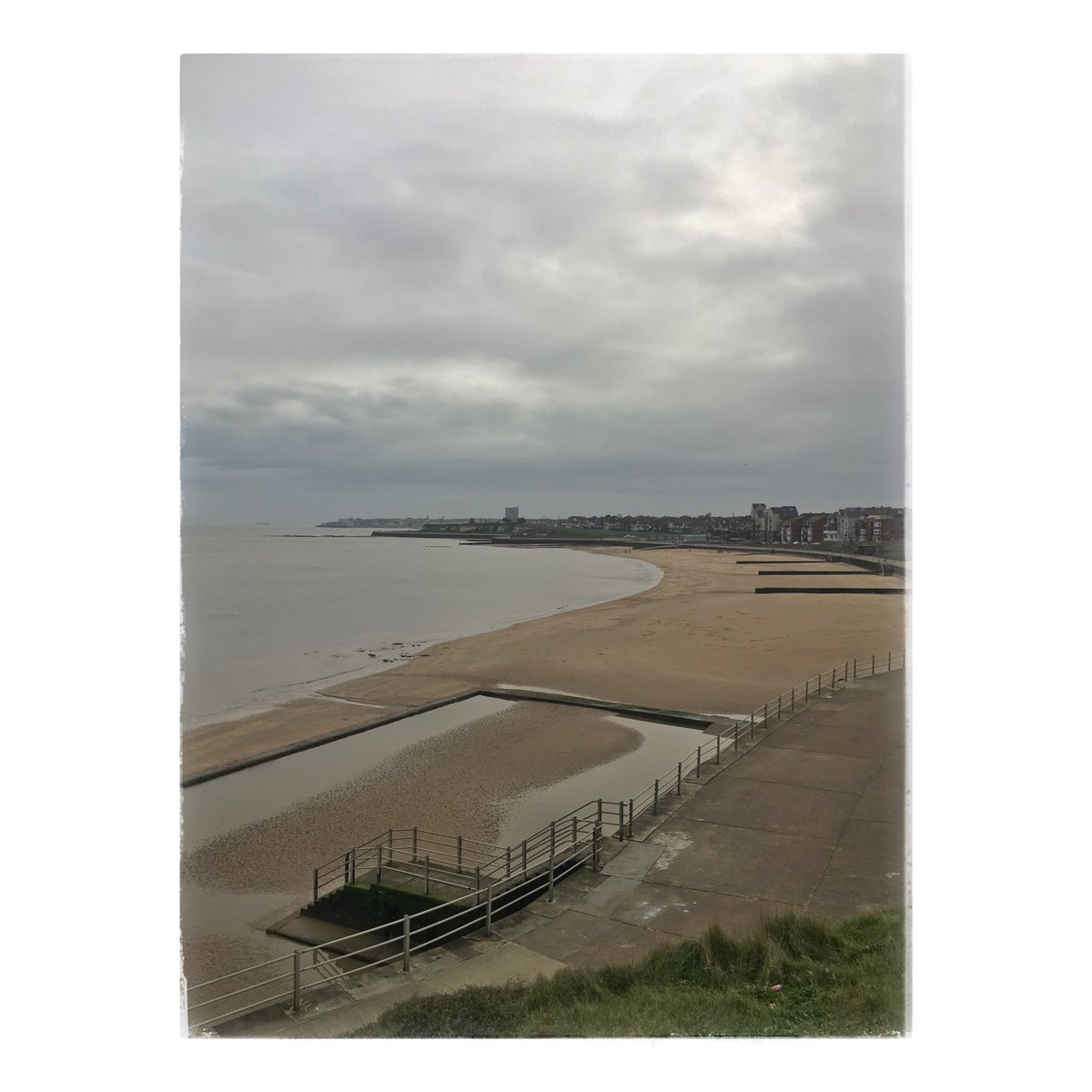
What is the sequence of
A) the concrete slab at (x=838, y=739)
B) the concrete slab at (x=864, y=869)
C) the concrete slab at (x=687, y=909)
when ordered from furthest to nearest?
the concrete slab at (x=838, y=739) < the concrete slab at (x=864, y=869) < the concrete slab at (x=687, y=909)

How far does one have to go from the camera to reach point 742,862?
28.2 ft

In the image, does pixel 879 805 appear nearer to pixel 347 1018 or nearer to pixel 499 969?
pixel 499 969

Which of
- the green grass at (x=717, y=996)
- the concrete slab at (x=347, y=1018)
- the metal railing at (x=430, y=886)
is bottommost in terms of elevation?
the metal railing at (x=430, y=886)

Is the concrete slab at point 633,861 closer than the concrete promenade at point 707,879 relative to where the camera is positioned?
No

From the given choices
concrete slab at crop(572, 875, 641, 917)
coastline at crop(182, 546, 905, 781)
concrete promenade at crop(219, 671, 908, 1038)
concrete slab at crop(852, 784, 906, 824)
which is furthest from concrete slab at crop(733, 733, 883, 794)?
concrete slab at crop(572, 875, 641, 917)

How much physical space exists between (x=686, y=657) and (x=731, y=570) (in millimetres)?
53036

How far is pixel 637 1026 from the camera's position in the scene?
4113 mm

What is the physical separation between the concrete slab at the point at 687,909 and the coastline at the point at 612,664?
398cm

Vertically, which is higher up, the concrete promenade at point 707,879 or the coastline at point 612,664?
the concrete promenade at point 707,879

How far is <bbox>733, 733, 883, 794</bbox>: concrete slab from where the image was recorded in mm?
11250

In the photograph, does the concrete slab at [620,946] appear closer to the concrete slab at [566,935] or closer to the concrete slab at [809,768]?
the concrete slab at [566,935]

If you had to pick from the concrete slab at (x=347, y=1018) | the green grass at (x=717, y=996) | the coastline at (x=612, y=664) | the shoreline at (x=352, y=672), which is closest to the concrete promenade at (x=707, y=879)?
the concrete slab at (x=347, y=1018)

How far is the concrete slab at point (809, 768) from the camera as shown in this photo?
11250 millimetres

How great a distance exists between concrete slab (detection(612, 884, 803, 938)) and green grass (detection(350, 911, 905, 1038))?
0.88 m
